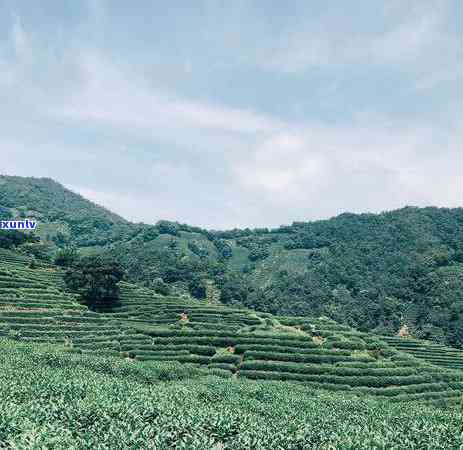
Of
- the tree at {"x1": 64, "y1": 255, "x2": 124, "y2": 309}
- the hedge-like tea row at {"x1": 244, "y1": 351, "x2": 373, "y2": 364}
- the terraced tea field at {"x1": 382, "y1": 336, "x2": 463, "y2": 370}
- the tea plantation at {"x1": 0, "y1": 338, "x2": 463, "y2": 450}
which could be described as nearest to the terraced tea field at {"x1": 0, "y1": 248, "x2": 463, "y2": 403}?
the hedge-like tea row at {"x1": 244, "y1": 351, "x2": 373, "y2": 364}

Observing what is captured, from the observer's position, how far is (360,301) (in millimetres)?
179375

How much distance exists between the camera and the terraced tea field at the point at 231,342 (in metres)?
77.8

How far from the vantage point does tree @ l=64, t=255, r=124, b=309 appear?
113 metres

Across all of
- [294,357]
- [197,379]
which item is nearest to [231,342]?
[294,357]

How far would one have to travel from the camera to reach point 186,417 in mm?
39281

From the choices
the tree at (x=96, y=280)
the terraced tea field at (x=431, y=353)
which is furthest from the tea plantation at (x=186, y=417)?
the tree at (x=96, y=280)

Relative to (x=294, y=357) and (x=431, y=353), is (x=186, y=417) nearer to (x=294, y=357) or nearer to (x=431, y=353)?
(x=294, y=357)

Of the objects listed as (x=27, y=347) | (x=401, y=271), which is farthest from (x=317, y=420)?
(x=401, y=271)

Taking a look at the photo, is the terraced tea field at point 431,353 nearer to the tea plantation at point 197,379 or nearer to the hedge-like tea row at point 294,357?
the tea plantation at point 197,379

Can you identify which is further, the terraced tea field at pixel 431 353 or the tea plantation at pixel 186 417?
the terraced tea field at pixel 431 353

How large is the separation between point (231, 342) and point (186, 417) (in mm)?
49678

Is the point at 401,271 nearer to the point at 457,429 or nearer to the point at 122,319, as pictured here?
the point at 122,319

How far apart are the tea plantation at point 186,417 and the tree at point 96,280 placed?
48.1 metres

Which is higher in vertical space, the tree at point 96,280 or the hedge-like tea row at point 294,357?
the tree at point 96,280
